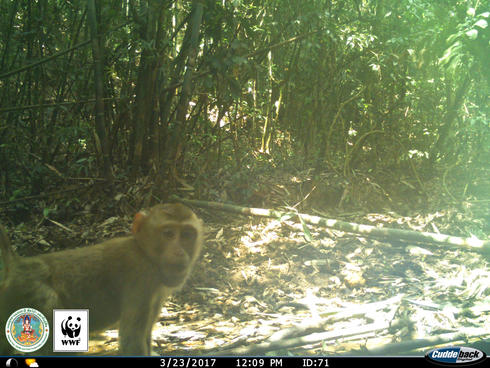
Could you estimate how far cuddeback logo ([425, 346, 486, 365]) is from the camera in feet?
4.78

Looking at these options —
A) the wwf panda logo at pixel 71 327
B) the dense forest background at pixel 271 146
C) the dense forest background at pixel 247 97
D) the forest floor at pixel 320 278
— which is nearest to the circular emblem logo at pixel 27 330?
the wwf panda logo at pixel 71 327

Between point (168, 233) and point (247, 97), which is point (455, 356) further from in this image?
point (247, 97)

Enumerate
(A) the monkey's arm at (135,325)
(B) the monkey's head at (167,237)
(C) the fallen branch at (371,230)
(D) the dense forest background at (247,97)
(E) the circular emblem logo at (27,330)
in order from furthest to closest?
(C) the fallen branch at (371,230)
(D) the dense forest background at (247,97)
(B) the monkey's head at (167,237)
(A) the monkey's arm at (135,325)
(E) the circular emblem logo at (27,330)

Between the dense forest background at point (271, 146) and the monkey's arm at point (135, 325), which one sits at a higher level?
the dense forest background at point (271, 146)

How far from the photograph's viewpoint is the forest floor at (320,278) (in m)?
1.66

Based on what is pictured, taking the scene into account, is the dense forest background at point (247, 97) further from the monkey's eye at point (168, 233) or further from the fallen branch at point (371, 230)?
the monkey's eye at point (168, 233)

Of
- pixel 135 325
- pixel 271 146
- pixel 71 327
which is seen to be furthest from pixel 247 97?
pixel 71 327

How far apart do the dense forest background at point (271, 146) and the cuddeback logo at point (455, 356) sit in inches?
4.2

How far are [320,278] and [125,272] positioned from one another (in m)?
1.04

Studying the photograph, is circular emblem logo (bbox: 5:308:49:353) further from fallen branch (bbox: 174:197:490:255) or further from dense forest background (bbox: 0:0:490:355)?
fallen branch (bbox: 174:197:490:255)

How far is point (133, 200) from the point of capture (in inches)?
76.7

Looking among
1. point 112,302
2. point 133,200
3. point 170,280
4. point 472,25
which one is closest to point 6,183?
point 133,200

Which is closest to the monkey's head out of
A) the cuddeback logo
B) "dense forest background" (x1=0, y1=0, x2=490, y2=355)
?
"dense forest background" (x1=0, y1=0, x2=490, y2=355)

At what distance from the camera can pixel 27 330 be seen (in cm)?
138
